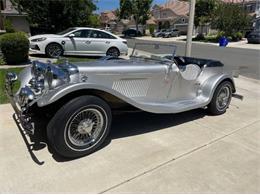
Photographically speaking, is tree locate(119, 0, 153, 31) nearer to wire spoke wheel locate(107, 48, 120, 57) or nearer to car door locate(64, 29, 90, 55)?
wire spoke wheel locate(107, 48, 120, 57)

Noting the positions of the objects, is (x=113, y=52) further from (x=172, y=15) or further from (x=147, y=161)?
(x=172, y=15)

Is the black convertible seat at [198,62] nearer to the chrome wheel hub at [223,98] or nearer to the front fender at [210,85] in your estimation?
the front fender at [210,85]

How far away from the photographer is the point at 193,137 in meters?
4.00

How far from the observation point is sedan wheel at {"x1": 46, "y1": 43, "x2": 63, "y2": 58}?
10.7 metres

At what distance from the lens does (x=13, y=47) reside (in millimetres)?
8781

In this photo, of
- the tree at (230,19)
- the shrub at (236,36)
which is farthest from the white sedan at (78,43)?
the shrub at (236,36)

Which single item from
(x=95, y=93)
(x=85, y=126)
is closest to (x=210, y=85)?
(x=95, y=93)

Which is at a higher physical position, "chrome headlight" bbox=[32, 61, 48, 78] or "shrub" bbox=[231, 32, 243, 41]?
"shrub" bbox=[231, 32, 243, 41]

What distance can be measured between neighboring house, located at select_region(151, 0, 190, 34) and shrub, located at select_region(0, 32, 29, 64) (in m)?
47.3

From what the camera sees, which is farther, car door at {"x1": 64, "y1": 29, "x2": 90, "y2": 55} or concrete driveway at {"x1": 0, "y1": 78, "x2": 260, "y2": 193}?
car door at {"x1": 64, "y1": 29, "x2": 90, "y2": 55}

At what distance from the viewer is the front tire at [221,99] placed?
4.88 meters

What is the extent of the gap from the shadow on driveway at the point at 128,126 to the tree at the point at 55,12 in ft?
52.8

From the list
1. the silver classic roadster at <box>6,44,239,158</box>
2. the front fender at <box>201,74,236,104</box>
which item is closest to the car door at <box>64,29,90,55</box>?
the silver classic roadster at <box>6,44,239,158</box>

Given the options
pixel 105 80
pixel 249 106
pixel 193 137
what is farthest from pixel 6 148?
Answer: pixel 249 106
